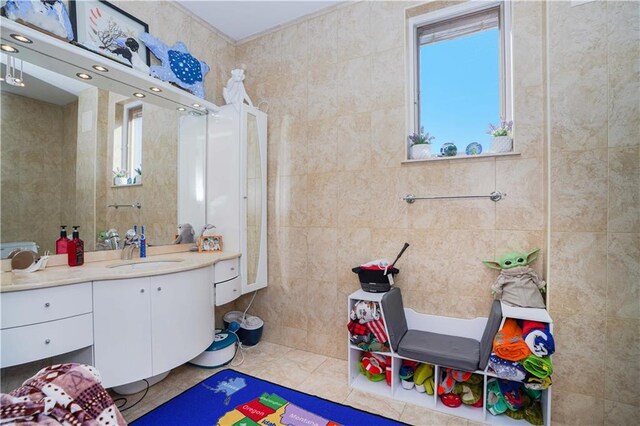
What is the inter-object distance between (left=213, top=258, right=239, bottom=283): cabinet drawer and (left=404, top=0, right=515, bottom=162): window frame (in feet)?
5.02

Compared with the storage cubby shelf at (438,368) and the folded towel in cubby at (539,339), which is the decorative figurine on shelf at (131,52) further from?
the folded towel in cubby at (539,339)

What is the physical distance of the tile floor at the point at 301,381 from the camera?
179 cm

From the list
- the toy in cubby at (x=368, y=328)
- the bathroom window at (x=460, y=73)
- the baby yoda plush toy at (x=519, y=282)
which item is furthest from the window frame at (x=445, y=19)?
the toy in cubby at (x=368, y=328)

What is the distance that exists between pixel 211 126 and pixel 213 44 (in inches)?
31.5

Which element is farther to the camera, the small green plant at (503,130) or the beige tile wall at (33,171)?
the small green plant at (503,130)

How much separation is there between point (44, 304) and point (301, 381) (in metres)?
1.55

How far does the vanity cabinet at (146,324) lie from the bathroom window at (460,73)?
193 cm

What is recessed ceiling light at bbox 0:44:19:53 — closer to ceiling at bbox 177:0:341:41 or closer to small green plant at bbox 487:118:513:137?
ceiling at bbox 177:0:341:41

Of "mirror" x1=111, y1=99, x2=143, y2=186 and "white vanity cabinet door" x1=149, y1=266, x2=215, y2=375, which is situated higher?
"mirror" x1=111, y1=99, x2=143, y2=186

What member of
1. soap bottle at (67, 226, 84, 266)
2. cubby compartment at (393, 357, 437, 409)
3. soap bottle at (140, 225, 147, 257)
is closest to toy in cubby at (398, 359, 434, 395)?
cubby compartment at (393, 357, 437, 409)

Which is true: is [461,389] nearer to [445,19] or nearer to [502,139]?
[502,139]

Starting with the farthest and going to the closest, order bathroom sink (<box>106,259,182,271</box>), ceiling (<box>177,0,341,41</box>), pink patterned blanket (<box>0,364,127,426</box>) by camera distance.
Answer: ceiling (<box>177,0,341,41</box>), bathroom sink (<box>106,259,182,271</box>), pink patterned blanket (<box>0,364,127,426</box>)

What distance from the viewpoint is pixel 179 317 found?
1.86 m

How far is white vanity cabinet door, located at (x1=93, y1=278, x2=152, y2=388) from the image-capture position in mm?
1564
